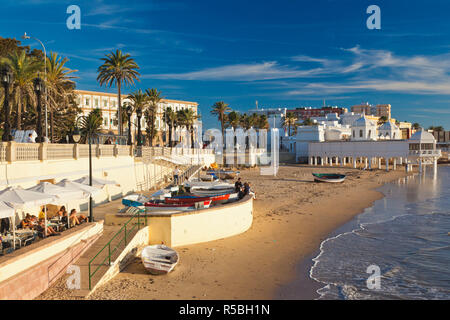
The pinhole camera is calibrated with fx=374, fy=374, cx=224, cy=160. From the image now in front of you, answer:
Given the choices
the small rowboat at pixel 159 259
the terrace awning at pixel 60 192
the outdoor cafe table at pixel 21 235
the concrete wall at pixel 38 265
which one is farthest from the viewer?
the small rowboat at pixel 159 259

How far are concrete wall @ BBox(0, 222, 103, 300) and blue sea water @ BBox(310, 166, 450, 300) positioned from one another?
909 cm

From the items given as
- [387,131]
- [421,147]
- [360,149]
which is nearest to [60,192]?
[360,149]

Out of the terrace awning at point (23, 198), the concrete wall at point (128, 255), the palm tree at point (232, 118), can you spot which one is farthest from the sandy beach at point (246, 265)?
the palm tree at point (232, 118)

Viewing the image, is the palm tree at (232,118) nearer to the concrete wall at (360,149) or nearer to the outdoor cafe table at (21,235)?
the concrete wall at (360,149)

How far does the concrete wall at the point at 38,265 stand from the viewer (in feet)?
32.9

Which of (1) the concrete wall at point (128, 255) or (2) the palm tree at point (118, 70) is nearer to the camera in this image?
(1) the concrete wall at point (128, 255)

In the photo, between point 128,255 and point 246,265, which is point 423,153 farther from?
point 128,255

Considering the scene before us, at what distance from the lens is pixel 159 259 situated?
14.7 metres

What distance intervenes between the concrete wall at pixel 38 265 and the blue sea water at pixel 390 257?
909cm

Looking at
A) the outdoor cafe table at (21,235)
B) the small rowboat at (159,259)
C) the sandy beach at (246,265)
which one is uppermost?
the outdoor cafe table at (21,235)

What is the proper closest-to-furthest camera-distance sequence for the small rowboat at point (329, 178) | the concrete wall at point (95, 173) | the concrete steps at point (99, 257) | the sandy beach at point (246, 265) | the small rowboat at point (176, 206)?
the concrete steps at point (99, 257) < the sandy beach at point (246, 265) < the concrete wall at point (95, 173) < the small rowboat at point (176, 206) < the small rowboat at point (329, 178)

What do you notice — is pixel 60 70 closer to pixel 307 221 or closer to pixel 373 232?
pixel 307 221

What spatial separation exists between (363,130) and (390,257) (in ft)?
233

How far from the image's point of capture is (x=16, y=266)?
1038cm
